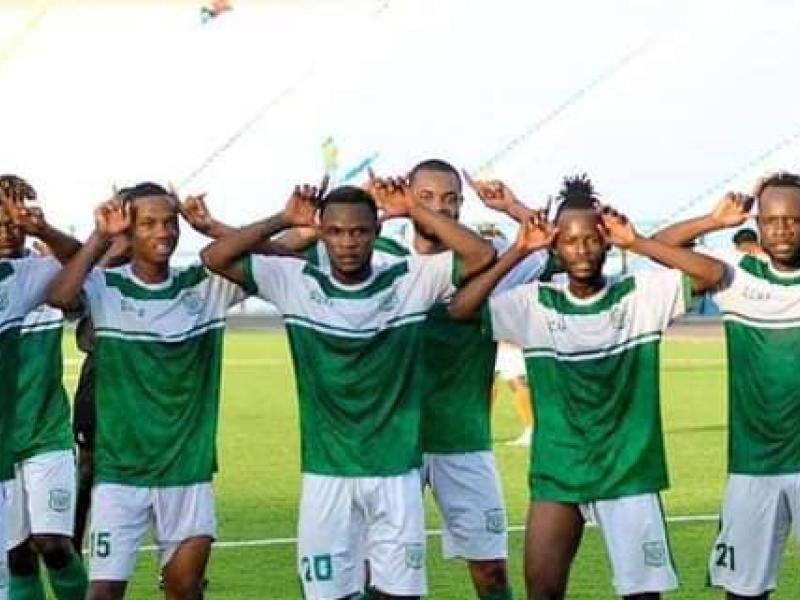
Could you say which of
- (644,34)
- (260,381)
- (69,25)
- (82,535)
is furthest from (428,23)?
(82,535)

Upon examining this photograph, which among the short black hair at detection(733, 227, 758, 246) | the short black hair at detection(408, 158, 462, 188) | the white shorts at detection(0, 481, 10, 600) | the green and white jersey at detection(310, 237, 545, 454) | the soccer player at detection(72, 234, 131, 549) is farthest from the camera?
the short black hair at detection(733, 227, 758, 246)

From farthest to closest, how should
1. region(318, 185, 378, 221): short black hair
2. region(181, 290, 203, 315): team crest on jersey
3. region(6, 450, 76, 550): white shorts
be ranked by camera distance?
1. region(6, 450, 76, 550): white shorts
2. region(181, 290, 203, 315): team crest on jersey
3. region(318, 185, 378, 221): short black hair

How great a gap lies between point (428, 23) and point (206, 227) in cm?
5516

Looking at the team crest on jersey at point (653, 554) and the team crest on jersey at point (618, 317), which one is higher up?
the team crest on jersey at point (618, 317)

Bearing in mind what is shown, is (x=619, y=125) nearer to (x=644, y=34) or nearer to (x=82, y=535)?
(x=644, y=34)

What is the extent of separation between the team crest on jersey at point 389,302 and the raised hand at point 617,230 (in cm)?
91

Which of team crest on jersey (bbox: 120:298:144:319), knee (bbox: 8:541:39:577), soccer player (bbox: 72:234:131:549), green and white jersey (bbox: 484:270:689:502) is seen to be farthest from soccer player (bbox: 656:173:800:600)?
soccer player (bbox: 72:234:131:549)

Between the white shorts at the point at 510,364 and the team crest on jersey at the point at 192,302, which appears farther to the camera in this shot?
the white shorts at the point at 510,364

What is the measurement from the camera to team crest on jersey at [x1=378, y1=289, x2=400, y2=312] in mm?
9297

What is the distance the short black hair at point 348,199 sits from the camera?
365 inches

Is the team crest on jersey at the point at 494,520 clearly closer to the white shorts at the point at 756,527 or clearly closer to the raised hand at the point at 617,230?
the white shorts at the point at 756,527

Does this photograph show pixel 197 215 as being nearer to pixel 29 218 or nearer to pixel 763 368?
pixel 29 218

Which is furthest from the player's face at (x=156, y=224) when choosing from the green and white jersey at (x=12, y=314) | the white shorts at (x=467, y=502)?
the white shorts at (x=467, y=502)

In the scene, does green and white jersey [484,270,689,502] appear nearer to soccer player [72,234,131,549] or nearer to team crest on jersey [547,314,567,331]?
team crest on jersey [547,314,567,331]
